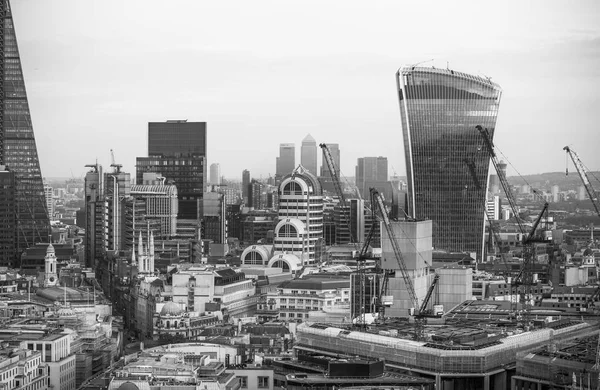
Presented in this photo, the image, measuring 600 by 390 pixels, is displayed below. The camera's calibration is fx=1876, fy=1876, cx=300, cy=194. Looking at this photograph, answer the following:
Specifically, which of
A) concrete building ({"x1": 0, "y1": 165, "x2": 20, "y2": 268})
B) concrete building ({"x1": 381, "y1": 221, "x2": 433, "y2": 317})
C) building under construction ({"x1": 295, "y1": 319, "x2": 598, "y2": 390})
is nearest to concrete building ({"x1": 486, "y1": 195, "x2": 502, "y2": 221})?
concrete building ({"x1": 0, "y1": 165, "x2": 20, "y2": 268})

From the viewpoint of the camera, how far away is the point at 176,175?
5212 inches

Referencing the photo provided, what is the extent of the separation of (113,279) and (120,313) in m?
8.97

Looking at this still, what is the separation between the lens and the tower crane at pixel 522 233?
269 ft

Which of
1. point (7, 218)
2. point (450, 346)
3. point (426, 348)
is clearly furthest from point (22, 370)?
point (7, 218)

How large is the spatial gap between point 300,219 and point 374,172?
728 centimetres

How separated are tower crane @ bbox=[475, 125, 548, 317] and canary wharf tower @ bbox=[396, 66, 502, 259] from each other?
4.97ft

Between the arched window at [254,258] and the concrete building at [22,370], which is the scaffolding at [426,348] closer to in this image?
the concrete building at [22,370]

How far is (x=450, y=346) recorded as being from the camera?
56.4 m

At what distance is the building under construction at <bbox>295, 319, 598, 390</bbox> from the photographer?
55.5m

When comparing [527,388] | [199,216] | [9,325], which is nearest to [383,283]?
[9,325]

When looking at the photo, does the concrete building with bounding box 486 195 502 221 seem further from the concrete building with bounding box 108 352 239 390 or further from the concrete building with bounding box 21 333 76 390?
the concrete building with bounding box 108 352 239 390

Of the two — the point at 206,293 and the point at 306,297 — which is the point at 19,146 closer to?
the point at 206,293

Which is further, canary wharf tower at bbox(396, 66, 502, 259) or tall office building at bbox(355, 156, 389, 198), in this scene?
tall office building at bbox(355, 156, 389, 198)

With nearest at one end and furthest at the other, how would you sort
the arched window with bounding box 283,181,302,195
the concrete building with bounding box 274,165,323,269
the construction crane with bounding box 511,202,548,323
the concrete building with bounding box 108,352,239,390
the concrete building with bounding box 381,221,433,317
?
the concrete building with bounding box 108,352,239,390 → the concrete building with bounding box 381,221,433,317 → the construction crane with bounding box 511,202,548,323 → the concrete building with bounding box 274,165,323,269 → the arched window with bounding box 283,181,302,195
